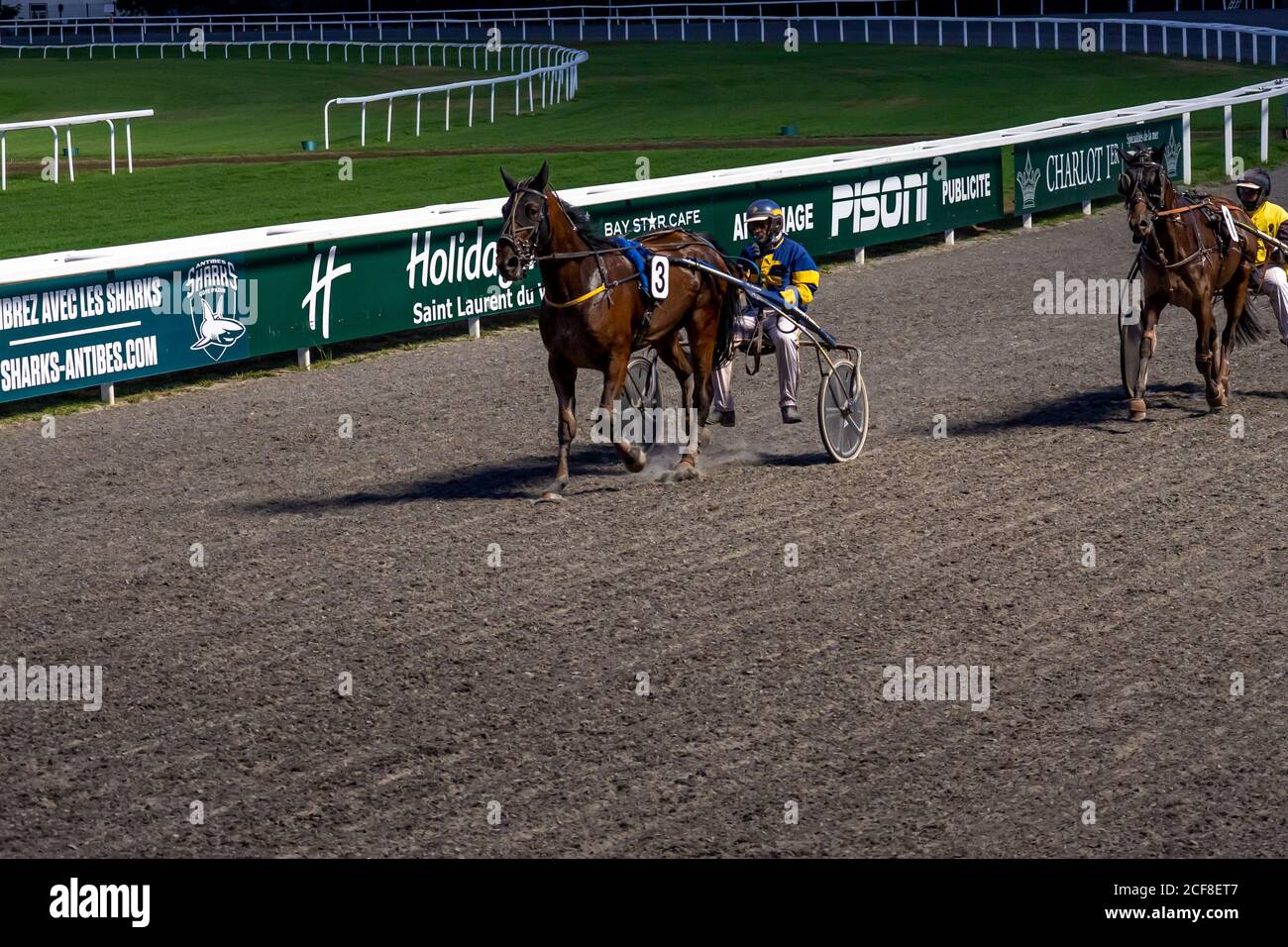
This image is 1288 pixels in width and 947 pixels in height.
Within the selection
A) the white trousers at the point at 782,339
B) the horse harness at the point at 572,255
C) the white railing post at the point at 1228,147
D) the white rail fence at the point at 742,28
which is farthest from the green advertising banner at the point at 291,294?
the white rail fence at the point at 742,28

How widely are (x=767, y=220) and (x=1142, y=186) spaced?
2586 mm

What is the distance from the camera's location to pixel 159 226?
21.7 meters

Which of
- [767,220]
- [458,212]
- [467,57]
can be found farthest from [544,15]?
[767,220]

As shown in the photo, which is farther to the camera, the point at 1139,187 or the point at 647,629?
the point at 1139,187

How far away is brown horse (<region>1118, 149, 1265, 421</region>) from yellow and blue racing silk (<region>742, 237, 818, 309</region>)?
84.6 inches

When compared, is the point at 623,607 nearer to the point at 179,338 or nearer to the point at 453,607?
the point at 453,607

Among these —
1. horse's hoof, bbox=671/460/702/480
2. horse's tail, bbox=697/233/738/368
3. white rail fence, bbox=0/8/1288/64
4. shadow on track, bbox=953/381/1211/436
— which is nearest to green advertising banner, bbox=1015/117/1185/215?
shadow on track, bbox=953/381/1211/436

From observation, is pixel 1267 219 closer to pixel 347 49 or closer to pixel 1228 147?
pixel 1228 147

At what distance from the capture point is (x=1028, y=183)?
23.3 metres

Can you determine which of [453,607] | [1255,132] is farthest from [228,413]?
[1255,132]

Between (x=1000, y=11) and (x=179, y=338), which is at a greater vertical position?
(x=1000, y=11)

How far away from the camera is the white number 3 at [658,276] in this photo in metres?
10.2

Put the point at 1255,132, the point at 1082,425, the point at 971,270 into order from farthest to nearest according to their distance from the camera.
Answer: the point at 1255,132 < the point at 971,270 < the point at 1082,425

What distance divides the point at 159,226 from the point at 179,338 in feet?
28.0
